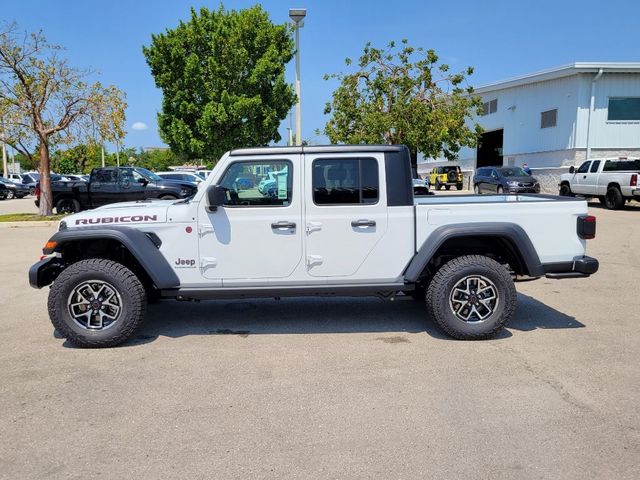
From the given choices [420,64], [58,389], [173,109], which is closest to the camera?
[58,389]

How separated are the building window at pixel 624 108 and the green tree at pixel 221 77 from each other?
16.3 metres

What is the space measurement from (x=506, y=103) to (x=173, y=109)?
2085 cm

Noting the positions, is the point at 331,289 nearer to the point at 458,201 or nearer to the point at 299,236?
the point at 299,236

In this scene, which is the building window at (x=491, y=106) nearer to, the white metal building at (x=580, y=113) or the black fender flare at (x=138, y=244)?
the white metal building at (x=580, y=113)

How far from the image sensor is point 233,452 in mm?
3188

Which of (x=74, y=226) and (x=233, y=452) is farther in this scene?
(x=74, y=226)

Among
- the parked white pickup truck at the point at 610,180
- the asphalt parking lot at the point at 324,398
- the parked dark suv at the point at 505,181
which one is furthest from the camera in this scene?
the parked dark suv at the point at 505,181

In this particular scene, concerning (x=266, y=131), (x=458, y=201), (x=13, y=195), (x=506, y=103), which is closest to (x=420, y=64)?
(x=266, y=131)

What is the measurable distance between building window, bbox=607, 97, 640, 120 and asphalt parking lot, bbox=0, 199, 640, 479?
24.3 m

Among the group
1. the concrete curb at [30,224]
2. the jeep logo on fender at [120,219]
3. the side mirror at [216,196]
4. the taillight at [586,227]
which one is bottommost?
the concrete curb at [30,224]

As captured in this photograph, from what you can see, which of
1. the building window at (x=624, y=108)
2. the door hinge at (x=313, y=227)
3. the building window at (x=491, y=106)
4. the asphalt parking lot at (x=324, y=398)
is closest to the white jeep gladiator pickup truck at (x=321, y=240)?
the door hinge at (x=313, y=227)

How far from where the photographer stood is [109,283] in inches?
196

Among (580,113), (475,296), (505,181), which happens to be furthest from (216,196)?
(580,113)

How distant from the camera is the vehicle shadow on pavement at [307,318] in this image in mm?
5578
